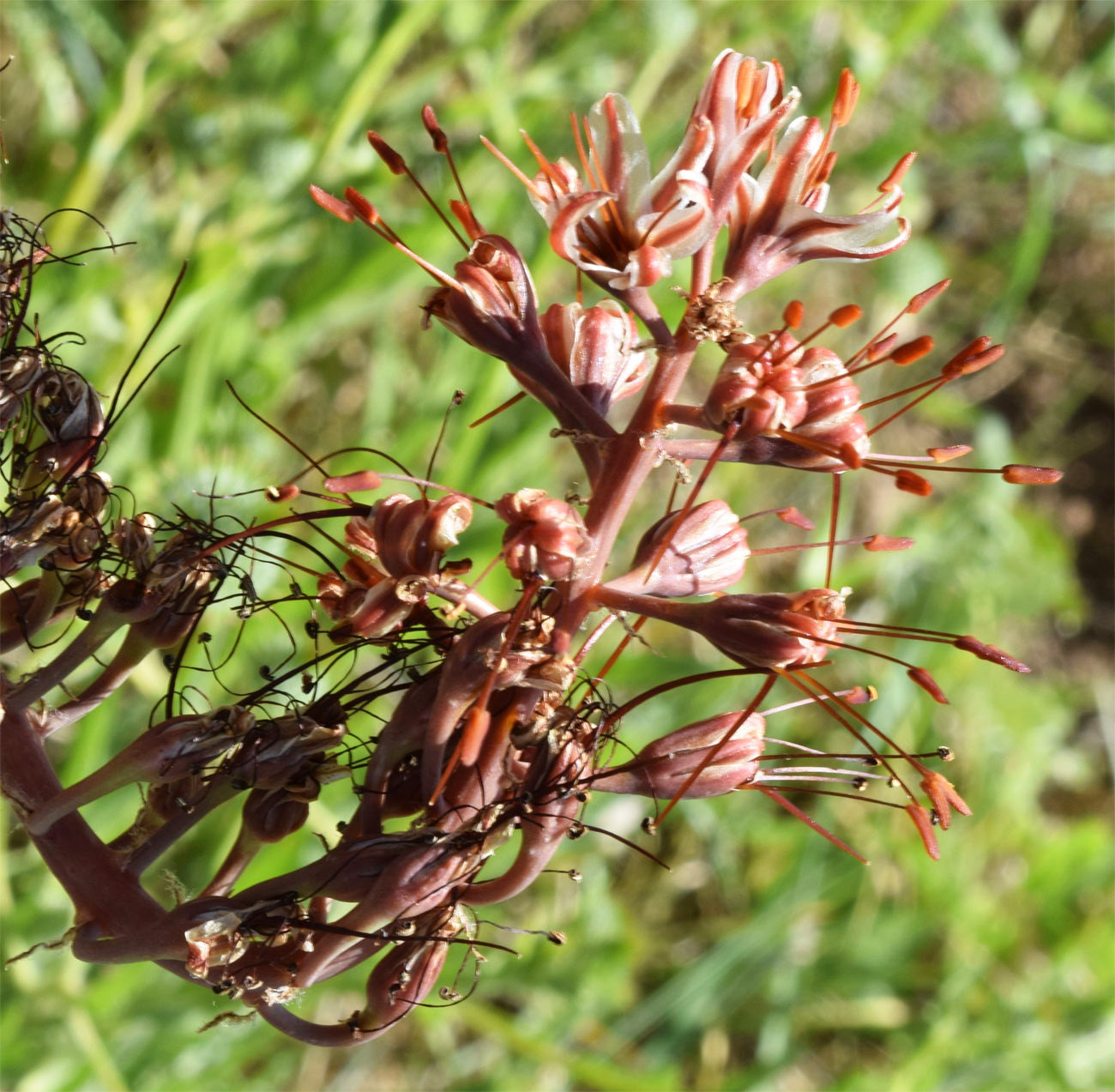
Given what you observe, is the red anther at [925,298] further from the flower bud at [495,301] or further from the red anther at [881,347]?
the flower bud at [495,301]

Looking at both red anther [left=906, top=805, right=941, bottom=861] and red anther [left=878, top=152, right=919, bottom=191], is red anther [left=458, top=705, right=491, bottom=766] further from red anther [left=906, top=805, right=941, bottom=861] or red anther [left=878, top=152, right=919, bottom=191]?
red anther [left=878, top=152, right=919, bottom=191]

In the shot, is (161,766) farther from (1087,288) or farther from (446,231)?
(1087,288)

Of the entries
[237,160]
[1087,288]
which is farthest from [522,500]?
[1087,288]

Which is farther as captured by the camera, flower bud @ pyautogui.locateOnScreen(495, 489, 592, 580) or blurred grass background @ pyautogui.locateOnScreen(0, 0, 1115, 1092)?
Answer: blurred grass background @ pyautogui.locateOnScreen(0, 0, 1115, 1092)

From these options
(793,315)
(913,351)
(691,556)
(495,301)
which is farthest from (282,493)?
(913,351)

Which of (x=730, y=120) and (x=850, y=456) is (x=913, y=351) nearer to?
(x=850, y=456)

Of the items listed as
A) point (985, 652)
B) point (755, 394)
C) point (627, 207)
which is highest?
point (627, 207)

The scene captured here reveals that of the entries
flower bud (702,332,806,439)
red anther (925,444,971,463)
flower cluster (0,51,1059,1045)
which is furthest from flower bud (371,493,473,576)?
red anther (925,444,971,463)
